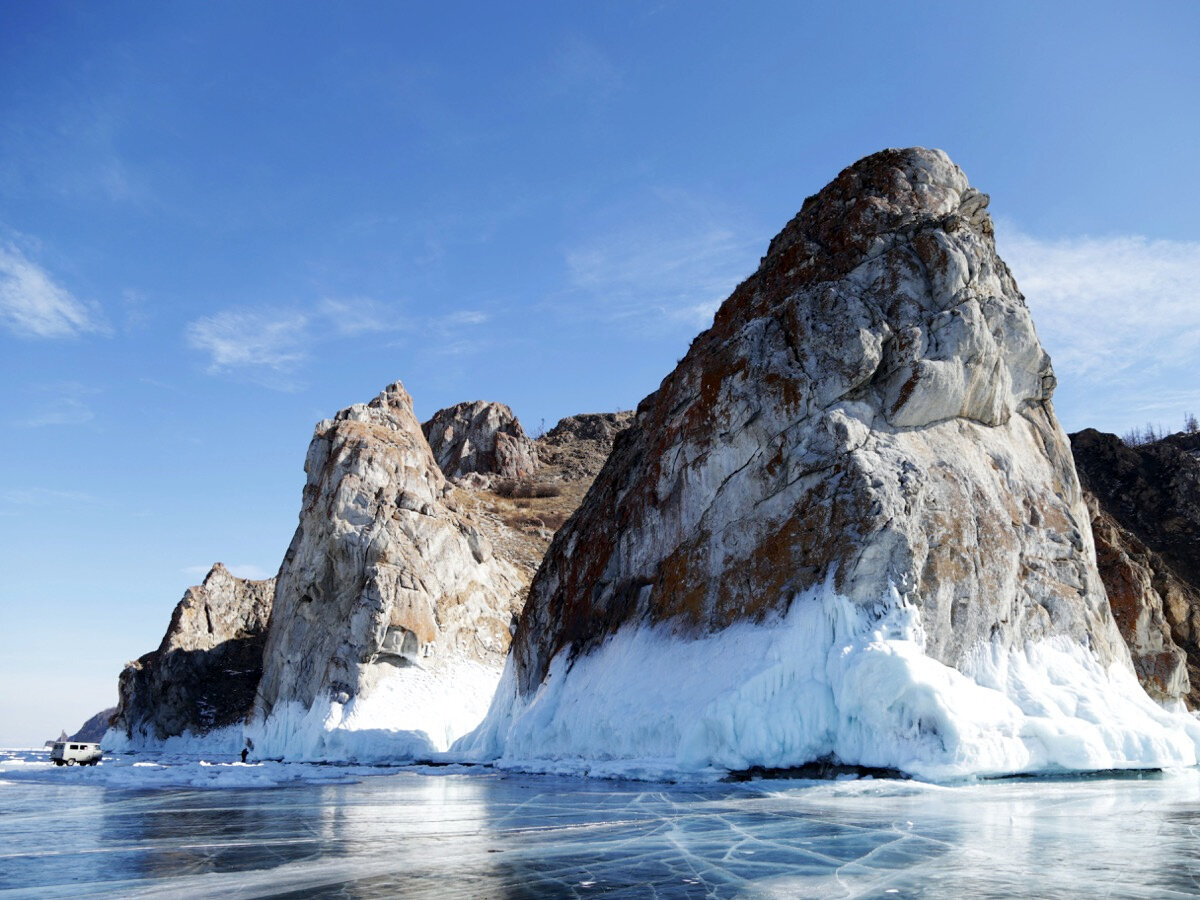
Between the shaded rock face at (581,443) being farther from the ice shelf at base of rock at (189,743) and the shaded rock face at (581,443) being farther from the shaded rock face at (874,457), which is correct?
the shaded rock face at (874,457)

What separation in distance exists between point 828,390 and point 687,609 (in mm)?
9485

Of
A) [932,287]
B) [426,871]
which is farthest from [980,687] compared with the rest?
[426,871]

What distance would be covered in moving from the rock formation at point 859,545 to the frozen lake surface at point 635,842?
8.62 feet

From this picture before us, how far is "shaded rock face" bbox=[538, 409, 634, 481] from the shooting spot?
489 feet

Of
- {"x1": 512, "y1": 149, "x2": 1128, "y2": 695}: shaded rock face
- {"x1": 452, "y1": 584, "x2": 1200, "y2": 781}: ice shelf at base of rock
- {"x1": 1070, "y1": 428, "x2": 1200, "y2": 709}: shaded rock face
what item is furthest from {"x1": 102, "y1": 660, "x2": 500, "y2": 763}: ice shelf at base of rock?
{"x1": 1070, "y1": 428, "x2": 1200, "y2": 709}: shaded rock face

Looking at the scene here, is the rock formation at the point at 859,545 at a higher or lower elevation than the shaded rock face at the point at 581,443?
lower

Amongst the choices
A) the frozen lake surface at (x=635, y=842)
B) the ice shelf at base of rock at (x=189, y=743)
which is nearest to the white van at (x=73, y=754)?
the ice shelf at base of rock at (x=189, y=743)

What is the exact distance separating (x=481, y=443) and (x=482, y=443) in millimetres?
225

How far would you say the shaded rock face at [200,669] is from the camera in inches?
3295

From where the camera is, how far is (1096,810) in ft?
55.7

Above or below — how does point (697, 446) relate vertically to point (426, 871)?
above

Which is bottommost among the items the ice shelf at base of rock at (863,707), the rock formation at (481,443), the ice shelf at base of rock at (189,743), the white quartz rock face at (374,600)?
the ice shelf at base of rock at (189,743)

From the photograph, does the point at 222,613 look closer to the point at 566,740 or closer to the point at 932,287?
the point at 566,740

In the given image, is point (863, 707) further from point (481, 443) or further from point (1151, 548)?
point (481, 443)
